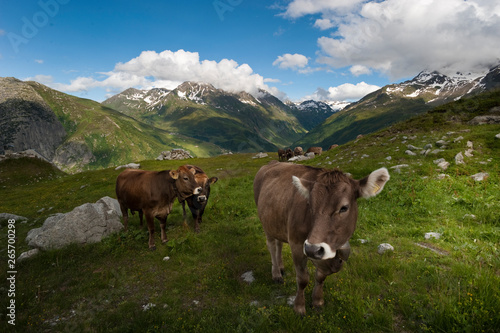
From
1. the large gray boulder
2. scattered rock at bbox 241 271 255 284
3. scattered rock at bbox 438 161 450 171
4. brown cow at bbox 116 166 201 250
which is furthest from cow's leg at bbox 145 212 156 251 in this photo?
scattered rock at bbox 438 161 450 171

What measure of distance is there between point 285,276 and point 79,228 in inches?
421

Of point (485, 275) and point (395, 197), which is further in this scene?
point (395, 197)

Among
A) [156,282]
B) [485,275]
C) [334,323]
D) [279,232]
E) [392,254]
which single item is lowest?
[156,282]

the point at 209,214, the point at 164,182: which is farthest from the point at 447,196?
the point at 164,182

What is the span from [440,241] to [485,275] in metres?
2.94

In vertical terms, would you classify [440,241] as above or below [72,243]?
above

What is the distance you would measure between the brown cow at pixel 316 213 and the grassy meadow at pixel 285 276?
3.92 feet

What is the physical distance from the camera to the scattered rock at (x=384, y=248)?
7.68 metres

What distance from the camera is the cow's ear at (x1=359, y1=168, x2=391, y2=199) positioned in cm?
426

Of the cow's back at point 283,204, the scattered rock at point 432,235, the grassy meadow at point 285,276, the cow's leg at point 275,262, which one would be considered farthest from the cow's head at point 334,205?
the scattered rock at point 432,235

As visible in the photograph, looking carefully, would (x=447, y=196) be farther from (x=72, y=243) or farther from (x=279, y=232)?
(x=72, y=243)

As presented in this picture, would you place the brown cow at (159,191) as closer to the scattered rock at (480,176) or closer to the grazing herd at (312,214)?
the grazing herd at (312,214)

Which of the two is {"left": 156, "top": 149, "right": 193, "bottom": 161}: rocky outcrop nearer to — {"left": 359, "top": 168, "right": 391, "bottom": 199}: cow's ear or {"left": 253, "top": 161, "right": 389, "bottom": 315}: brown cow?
{"left": 253, "top": 161, "right": 389, "bottom": 315}: brown cow

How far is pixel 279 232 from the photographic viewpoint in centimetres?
627
